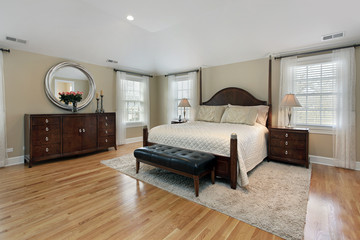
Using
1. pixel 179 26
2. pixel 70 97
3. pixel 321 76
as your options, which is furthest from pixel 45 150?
pixel 321 76

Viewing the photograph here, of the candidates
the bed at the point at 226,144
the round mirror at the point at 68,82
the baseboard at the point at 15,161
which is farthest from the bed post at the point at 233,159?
the baseboard at the point at 15,161

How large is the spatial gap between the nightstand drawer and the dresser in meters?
3.86

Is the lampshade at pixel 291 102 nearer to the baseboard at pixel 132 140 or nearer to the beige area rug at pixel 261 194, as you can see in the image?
the beige area rug at pixel 261 194

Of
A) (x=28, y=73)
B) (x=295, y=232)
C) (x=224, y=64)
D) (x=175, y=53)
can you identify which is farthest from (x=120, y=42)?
(x=295, y=232)

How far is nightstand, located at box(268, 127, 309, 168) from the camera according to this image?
3379mm

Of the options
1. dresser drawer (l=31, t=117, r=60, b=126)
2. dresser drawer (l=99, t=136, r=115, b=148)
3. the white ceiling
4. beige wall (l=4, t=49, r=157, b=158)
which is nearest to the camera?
the white ceiling

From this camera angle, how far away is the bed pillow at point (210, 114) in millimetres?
4469

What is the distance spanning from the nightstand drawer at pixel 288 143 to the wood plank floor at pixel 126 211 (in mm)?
600

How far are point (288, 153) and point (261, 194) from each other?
161 centimetres

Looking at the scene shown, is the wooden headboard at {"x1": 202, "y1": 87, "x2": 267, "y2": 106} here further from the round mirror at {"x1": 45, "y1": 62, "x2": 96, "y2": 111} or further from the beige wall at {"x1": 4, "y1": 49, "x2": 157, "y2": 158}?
the beige wall at {"x1": 4, "y1": 49, "x2": 157, "y2": 158}

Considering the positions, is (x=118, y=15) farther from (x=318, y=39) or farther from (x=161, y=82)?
(x=318, y=39)

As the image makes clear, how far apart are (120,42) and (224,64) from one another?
280cm

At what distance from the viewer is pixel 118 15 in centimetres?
374

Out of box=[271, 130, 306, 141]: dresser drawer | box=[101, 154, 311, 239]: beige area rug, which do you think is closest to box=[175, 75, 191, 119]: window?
box=[271, 130, 306, 141]: dresser drawer
